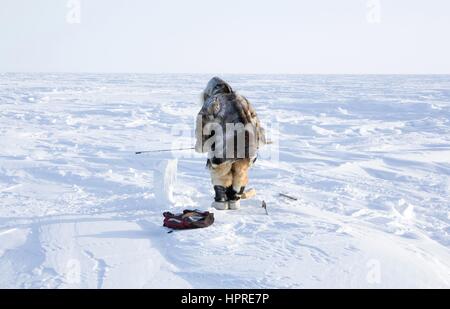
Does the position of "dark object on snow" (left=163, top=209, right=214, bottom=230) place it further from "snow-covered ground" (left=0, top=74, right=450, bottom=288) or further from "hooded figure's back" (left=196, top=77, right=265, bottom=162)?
"hooded figure's back" (left=196, top=77, right=265, bottom=162)

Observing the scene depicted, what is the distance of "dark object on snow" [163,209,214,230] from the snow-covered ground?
9 centimetres

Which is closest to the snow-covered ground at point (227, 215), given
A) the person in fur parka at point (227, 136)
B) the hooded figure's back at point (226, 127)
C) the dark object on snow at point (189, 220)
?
the dark object on snow at point (189, 220)

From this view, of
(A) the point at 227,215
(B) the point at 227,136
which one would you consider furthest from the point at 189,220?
(B) the point at 227,136

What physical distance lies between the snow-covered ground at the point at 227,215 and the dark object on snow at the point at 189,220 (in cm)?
9

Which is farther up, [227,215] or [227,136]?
[227,136]

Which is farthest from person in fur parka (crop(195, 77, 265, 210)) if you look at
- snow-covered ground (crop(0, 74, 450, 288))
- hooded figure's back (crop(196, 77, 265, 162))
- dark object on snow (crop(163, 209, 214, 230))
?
dark object on snow (crop(163, 209, 214, 230))

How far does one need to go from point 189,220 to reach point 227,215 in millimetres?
575

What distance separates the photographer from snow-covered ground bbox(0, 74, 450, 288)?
11.1ft

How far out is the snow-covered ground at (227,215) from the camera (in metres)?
3.38

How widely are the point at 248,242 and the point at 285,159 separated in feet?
21.0

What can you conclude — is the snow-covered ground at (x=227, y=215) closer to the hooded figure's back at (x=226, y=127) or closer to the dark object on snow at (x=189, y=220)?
the dark object on snow at (x=189, y=220)

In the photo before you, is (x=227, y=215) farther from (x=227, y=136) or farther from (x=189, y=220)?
(x=227, y=136)

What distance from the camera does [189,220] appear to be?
172 inches
